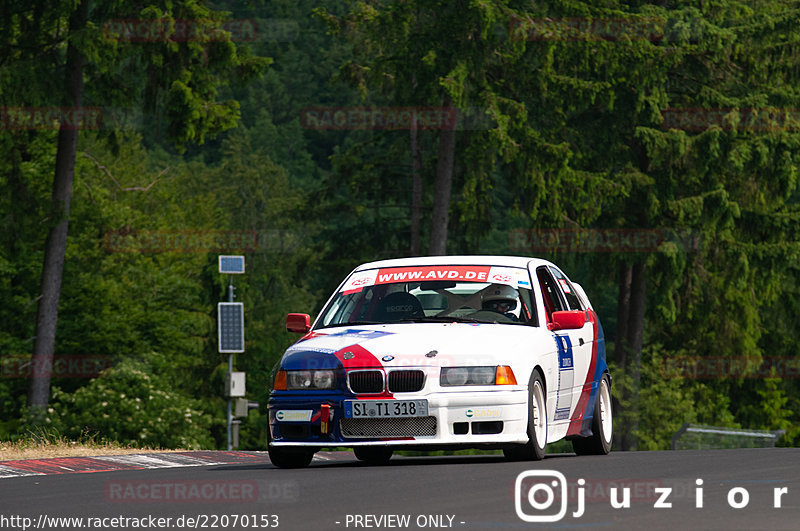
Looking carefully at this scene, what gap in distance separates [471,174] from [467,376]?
31636 millimetres

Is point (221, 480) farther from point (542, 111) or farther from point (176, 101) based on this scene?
point (542, 111)

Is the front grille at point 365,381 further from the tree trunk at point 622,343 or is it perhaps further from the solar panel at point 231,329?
the tree trunk at point 622,343

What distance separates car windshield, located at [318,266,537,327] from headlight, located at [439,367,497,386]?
1007 millimetres

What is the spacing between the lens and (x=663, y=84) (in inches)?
1849

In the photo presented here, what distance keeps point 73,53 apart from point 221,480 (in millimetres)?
23264

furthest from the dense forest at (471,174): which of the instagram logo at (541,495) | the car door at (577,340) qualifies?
the instagram logo at (541,495)

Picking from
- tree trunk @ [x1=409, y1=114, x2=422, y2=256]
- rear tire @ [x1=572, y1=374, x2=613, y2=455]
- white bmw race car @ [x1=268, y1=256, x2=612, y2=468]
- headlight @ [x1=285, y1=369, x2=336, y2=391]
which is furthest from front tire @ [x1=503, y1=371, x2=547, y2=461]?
tree trunk @ [x1=409, y1=114, x2=422, y2=256]

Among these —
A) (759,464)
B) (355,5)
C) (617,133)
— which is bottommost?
(759,464)

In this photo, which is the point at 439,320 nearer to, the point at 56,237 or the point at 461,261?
the point at 461,261

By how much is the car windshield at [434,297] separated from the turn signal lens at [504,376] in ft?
3.25

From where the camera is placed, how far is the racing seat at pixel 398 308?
13633 mm

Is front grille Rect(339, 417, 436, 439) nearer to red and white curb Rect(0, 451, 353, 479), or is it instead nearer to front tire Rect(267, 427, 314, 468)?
front tire Rect(267, 427, 314, 468)

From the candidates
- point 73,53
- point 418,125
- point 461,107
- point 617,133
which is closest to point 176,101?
point 73,53

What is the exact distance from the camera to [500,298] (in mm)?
13852
